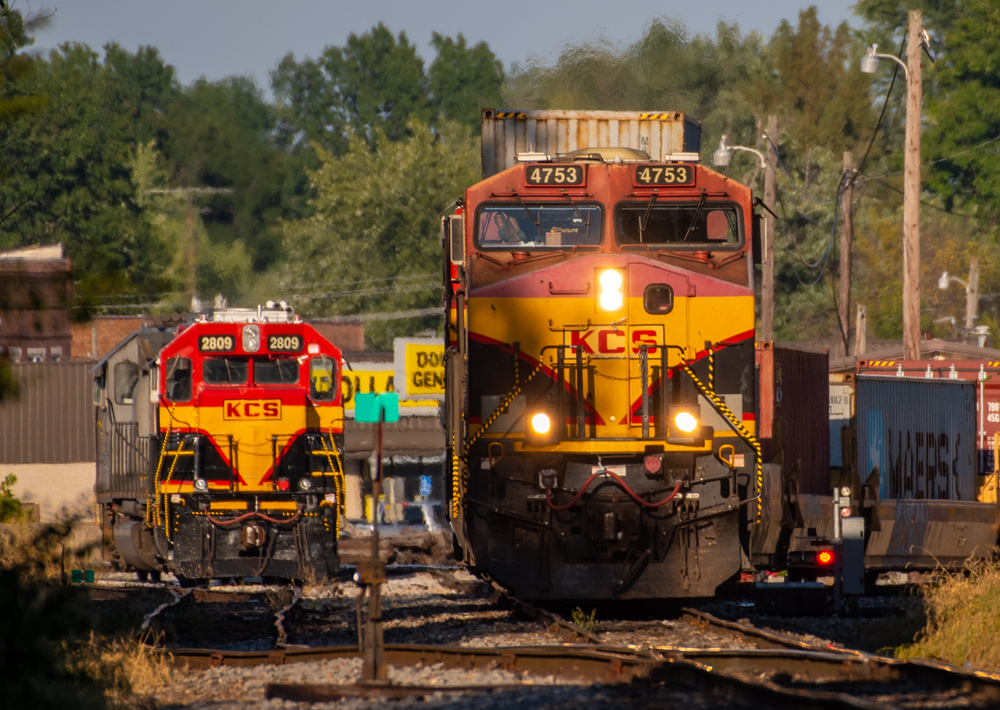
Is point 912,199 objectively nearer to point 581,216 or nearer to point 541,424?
point 581,216

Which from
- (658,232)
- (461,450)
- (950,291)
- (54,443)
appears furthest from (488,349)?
(950,291)

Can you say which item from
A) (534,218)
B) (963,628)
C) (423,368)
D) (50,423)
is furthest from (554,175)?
(50,423)

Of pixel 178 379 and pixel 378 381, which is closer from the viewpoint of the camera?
pixel 178 379

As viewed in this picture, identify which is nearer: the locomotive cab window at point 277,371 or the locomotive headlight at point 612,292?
the locomotive headlight at point 612,292

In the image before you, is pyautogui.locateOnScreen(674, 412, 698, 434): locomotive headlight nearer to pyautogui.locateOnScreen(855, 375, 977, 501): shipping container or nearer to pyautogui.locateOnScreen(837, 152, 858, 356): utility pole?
pyautogui.locateOnScreen(855, 375, 977, 501): shipping container

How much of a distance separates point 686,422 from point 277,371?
690 cm

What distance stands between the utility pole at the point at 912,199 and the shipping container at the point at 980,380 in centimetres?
44

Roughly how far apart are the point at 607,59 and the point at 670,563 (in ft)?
106

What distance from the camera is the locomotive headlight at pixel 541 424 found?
458 inches

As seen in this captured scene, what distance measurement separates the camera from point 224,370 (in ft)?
54.7

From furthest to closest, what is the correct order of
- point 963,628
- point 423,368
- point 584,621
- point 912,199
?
point 423,368 < point 912,199 < point 584,621 < point 963,628

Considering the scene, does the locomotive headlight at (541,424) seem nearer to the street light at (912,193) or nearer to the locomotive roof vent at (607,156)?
the locomotive roof vent at (607,156)

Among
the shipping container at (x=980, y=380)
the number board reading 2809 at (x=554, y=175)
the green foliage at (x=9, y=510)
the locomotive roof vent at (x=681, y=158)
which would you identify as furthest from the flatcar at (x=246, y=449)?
the shipping container at (x=980, y=380)

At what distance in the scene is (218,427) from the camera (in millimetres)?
16531
